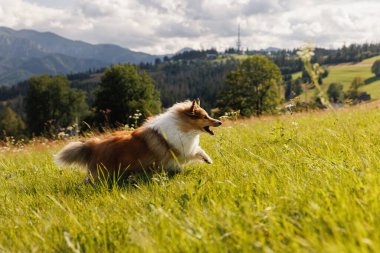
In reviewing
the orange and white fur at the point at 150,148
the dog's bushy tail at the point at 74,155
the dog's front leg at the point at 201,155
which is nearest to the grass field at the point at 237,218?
the orange and white fur at the point at 150,148

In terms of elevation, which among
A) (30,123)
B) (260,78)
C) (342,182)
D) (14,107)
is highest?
(342,182)

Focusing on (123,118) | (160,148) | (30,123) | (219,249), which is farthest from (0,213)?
(30,123)

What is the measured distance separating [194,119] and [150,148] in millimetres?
1236

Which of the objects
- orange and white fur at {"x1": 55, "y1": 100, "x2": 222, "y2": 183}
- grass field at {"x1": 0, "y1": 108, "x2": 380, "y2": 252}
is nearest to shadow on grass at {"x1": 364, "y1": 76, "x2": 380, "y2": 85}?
orange and white fur at {"x1": 55, "y1": 100, "x2": 222, "y2": 183}

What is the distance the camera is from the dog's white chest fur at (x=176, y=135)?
→ 7.09 m

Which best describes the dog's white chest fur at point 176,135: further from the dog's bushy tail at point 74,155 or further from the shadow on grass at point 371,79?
the shadow on grass at point 371,79

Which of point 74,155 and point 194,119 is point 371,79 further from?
point 74,155

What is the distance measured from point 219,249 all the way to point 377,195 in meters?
1.30

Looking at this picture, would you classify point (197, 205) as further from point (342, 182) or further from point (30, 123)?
point (30, 123)

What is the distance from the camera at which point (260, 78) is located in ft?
209

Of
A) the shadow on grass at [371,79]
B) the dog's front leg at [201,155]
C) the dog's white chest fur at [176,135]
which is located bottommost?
the shadow on grass at [371,79]

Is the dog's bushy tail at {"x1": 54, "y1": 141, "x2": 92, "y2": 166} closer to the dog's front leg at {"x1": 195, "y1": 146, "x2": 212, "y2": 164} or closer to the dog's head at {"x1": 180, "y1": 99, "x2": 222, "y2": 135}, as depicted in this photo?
the dog's head at {"x1": 180, "y1": 99, "x2": 222, "y2": 135}

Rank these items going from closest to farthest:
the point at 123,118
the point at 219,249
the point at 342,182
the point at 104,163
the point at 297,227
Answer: the point at 219,249
the point at 297,227
the point at 342,182
the point at 104,163
the point at 123,118

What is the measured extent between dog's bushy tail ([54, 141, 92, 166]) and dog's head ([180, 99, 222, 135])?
6.96ft
